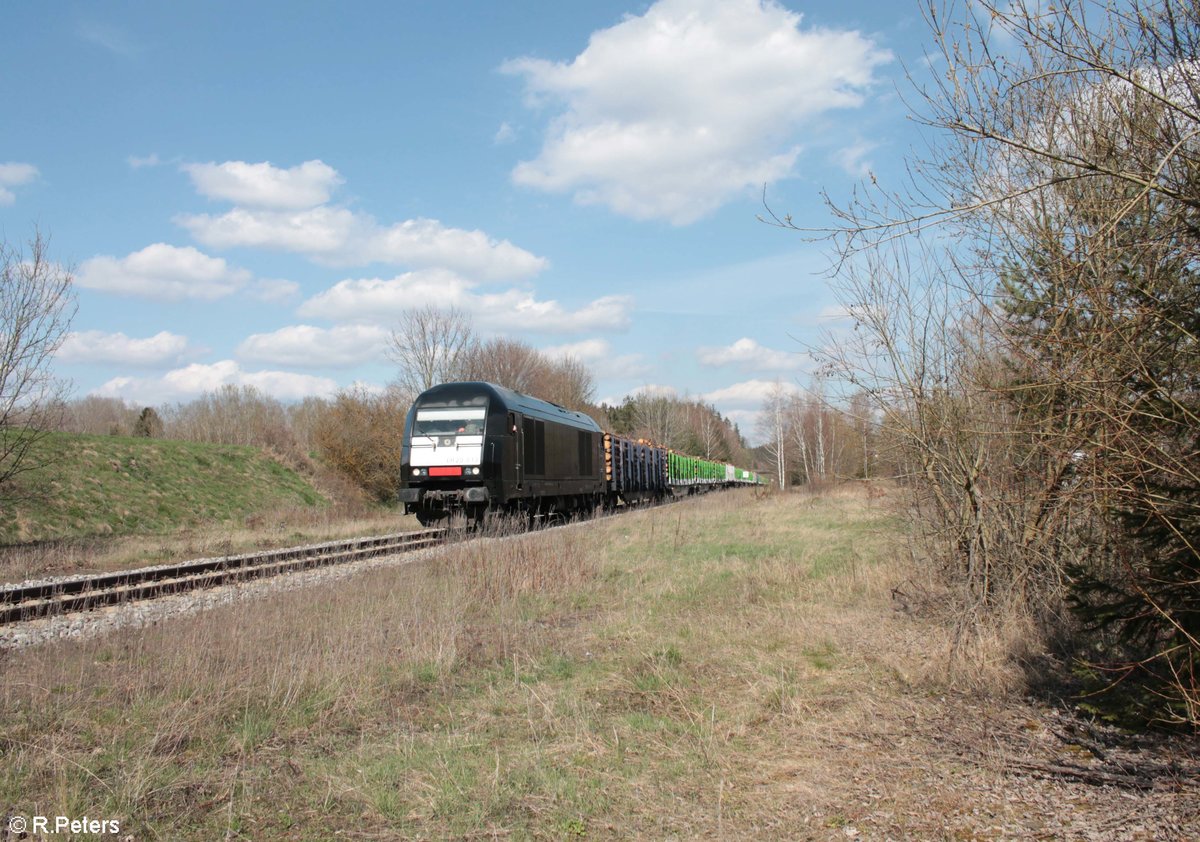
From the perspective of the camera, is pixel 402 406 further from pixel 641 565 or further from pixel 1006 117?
pixel 1006 117

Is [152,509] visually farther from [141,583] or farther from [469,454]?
[141,583]

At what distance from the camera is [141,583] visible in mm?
11641

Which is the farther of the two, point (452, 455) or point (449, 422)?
point (449, 422)

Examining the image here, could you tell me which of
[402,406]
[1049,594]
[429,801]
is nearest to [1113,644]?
[1049,594]

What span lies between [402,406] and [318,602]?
29108 mm

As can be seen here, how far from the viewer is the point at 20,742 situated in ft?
15.3

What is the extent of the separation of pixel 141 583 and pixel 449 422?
789 cm

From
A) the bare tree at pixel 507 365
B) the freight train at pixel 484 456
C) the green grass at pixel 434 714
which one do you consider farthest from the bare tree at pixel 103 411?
the green grass at pixel 434 714

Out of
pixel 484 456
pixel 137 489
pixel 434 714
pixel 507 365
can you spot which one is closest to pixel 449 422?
pixel 484 456

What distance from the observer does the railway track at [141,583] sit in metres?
9.90

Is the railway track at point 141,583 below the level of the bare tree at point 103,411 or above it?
below

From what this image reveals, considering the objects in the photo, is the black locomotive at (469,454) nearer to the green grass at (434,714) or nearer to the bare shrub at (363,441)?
the green grass at (434,714)

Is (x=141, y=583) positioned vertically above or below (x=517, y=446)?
below

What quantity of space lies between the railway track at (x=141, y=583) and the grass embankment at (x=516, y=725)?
2622mm
